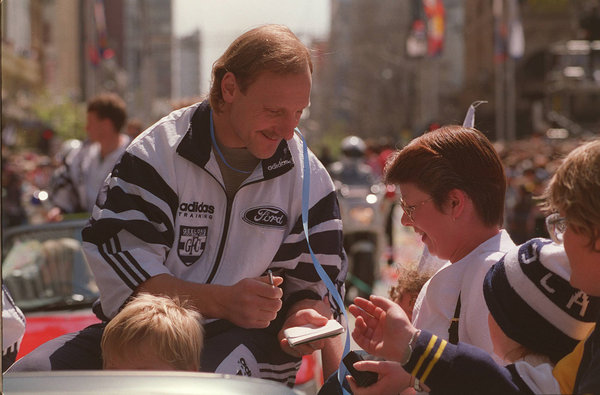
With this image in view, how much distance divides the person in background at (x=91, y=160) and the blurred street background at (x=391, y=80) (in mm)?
666

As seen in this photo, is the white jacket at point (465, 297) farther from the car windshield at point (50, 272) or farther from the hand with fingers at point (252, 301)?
the car windshield at point (50, 272)

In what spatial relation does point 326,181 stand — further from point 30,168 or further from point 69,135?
point 69,135

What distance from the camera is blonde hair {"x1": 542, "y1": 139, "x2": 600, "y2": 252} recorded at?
2.07 meters

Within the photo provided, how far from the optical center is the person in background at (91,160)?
25.1ft

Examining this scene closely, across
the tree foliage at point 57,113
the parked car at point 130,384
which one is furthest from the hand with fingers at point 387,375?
the tree foliage at point 57,113

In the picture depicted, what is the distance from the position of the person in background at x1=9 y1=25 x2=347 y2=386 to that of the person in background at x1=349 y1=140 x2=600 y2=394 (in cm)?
75

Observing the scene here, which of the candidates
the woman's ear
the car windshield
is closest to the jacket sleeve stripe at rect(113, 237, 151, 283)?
the woman's ear

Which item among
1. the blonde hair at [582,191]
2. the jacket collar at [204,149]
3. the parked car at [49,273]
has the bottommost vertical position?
the parked car at [49,273]

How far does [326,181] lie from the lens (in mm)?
3479

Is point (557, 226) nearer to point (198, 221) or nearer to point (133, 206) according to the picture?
point (198, 221)

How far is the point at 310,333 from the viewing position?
2.87 meters

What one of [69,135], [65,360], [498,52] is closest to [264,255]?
[65,360]

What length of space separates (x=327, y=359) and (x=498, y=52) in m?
36.7

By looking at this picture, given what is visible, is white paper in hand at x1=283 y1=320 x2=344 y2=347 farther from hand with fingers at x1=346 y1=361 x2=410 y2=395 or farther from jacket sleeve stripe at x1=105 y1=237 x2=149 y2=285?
jacket sleeve stripe at x1=105 y1=237 x2=149 y2=285
